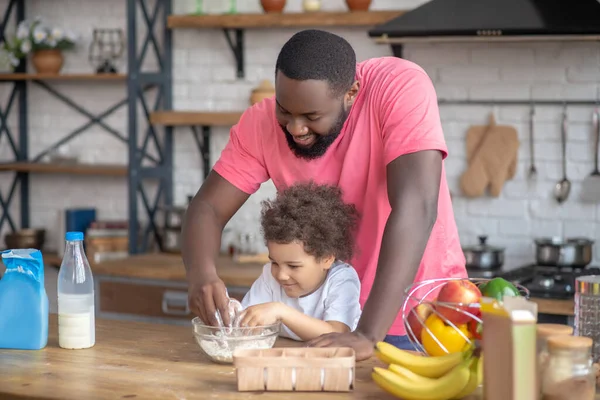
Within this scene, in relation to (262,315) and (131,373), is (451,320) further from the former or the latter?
(131,373)

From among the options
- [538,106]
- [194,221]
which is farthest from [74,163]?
[194,221]

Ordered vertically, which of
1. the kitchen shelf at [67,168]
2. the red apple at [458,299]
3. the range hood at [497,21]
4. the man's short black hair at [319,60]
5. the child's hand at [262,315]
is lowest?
the child's hand at [262,315]

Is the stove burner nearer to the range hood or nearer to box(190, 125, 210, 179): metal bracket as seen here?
the range hood

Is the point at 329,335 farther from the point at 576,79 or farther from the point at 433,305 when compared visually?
the point at 576,79

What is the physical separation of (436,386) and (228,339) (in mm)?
509

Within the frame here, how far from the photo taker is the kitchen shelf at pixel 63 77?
4609 mm

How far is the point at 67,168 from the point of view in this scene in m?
4.71

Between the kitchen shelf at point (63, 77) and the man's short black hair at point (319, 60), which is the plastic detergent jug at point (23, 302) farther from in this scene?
the kitchen shelf at point (63, 77)

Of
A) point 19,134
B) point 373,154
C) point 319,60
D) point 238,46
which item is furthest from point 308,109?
point 19,134

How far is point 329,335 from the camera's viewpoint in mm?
1817

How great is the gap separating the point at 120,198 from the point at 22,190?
62cm

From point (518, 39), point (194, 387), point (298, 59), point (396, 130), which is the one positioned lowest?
point (194, 387)

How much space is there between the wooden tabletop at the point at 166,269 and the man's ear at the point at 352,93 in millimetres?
1731

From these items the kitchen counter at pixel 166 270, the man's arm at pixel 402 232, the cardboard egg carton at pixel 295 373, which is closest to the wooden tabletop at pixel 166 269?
the kitchen counter at pixel 166 270
